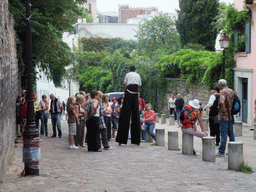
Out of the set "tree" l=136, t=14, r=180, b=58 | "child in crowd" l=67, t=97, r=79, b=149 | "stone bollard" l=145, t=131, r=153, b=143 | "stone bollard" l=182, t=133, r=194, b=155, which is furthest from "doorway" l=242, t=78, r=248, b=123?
"tree" l=136, t=14, r=180, b=58

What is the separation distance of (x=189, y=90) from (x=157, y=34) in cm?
2432

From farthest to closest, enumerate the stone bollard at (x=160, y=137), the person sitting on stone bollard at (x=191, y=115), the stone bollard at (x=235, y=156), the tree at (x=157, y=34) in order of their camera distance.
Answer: the tree at (x=157, y=34), the stone bollard at (x=160, y=137), the person sitting on stone bollard at (x=191, y=115), the stone bollard at (x=235, y=156)

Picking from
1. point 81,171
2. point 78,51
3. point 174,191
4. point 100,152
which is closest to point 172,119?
point 100,152

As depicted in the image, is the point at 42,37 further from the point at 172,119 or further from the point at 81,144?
the point at 172,119

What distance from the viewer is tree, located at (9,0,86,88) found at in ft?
60.7

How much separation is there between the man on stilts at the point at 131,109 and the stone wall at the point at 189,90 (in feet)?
51.5

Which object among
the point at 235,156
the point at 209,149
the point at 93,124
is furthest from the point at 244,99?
the point at 235,156

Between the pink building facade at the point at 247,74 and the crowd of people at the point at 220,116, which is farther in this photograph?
the pink building facade at the point at 247,74

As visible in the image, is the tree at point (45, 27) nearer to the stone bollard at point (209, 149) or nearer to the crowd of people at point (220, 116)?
the crowd of people at point (220, 116)

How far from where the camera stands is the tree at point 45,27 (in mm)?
18500

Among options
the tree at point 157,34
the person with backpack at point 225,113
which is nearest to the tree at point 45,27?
the person with backpack at point 225,113

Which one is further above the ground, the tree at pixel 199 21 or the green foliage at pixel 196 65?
the tree at pixel 199 21

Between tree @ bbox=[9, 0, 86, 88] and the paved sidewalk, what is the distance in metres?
6.43

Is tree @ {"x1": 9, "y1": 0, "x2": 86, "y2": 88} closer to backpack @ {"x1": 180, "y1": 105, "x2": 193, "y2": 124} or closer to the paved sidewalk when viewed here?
the paved sidewalk
